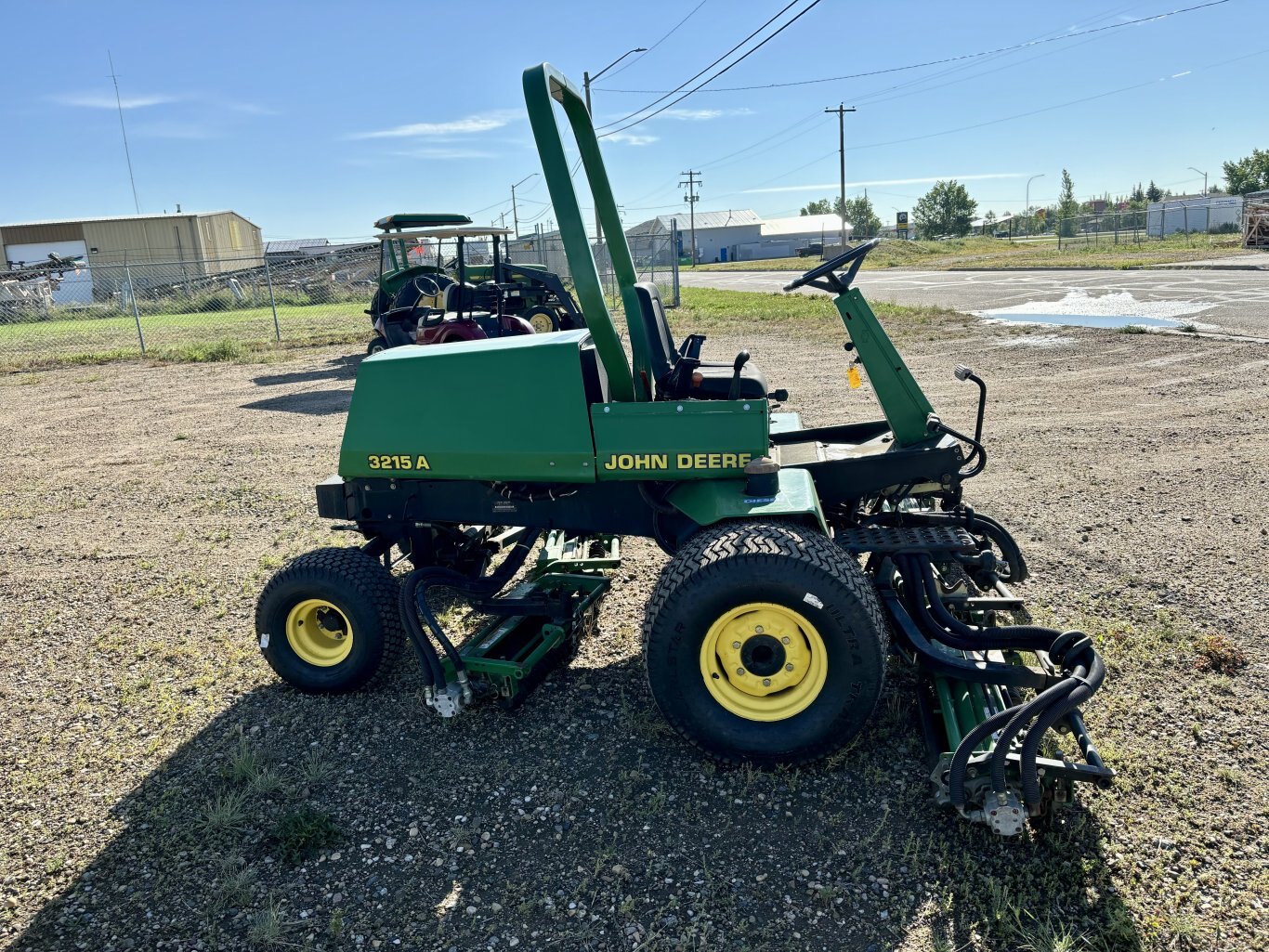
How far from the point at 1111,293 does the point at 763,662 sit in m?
19.6

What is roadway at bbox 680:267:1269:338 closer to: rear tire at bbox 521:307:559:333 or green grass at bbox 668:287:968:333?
green grass at bbox 668:287:968:333

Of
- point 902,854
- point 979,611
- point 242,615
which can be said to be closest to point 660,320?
point 979,611

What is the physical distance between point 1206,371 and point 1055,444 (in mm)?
3813

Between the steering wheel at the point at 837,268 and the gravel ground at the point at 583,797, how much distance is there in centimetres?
172

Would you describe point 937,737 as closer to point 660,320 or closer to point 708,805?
point 708,805

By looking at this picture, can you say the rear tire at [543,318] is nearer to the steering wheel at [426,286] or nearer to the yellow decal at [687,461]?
the steering wheel at [426,286]

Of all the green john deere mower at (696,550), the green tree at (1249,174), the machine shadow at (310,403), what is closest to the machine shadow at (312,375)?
the machine shadow at (310,403)

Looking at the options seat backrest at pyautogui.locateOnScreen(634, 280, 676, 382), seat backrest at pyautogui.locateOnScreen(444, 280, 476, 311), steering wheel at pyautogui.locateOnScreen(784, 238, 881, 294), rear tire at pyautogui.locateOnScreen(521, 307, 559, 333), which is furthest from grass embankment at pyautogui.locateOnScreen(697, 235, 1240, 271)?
seat backrest at pyautogui.locateOnScreen(634, 280, 676, 382)

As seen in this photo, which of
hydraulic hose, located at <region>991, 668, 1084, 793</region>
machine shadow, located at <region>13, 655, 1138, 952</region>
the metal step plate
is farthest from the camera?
the metal step plate

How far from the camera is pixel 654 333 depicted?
12.8ft

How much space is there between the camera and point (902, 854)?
9.37ft

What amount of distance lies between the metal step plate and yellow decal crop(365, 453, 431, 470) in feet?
5.68

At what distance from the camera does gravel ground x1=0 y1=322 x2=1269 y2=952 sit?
2660 millimetres

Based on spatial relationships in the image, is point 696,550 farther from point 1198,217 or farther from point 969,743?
point 1198,217
